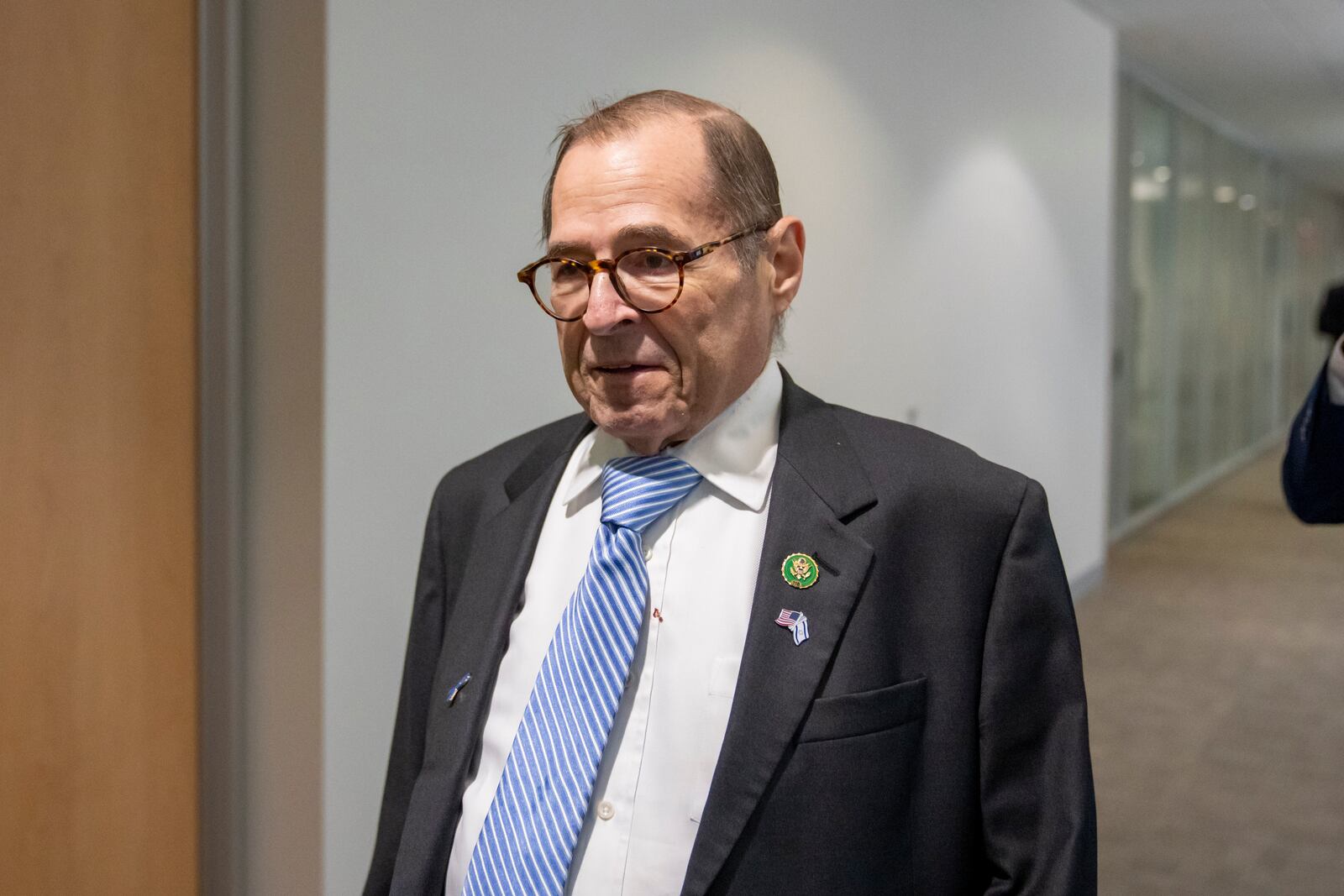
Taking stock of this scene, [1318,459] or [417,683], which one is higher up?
[1318,459]

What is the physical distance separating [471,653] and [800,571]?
0.42m

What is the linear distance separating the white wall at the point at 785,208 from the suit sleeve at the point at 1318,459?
1.57 meters

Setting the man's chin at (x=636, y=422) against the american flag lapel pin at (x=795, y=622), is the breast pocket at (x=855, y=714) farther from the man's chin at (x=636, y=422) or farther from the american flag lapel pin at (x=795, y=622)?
the man's chin at (x=636, y=422)

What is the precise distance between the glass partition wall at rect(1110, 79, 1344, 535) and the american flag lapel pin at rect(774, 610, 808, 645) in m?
6.92

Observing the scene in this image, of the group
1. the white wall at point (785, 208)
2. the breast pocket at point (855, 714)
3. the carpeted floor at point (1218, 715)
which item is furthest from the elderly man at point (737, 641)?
the carpeted floor at point (1218, 715)

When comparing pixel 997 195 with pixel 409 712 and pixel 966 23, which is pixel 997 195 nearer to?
pixel 966 23

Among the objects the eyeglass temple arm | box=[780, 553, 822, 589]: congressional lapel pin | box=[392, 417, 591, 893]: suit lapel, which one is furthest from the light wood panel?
box=[780, 553, 822, 589]: congressional lapel pin

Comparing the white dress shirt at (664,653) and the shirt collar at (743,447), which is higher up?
the shirt collar at (743,447)

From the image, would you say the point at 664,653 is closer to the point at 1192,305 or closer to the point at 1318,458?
the point at 1318,458

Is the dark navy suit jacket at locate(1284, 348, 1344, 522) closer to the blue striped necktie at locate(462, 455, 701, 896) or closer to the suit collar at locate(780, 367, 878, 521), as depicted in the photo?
the suit collar at locate(780, 367, 878, 521)

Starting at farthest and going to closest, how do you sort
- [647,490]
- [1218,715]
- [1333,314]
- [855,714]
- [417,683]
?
[1218,715] < [1333,314] < [417,683] < [647,490] < [855,714]

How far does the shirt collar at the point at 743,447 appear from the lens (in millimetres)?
1388

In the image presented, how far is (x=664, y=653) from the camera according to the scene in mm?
1328

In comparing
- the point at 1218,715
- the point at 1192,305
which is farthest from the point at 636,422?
the point at 1192,305
